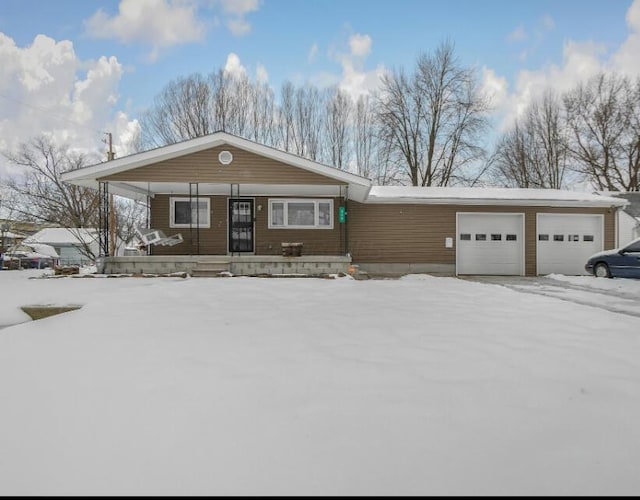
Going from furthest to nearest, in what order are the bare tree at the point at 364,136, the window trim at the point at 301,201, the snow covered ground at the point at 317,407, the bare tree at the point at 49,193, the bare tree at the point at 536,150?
the bare tree at the point at 536,150 → the bare tree at the point at 364,136 → the bare tree at the point at 49,193 → the window trim at the point at 301,201 → the snow covered ground at the point at 317,407

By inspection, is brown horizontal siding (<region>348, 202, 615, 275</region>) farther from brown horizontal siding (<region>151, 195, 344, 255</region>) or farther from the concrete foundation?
the concrete foundation

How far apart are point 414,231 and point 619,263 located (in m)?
5.60

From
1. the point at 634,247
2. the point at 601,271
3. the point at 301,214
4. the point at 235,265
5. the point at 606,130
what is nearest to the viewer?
the point at 634,247

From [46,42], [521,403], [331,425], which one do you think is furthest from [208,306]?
[46,42]

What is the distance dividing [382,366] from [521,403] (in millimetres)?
950

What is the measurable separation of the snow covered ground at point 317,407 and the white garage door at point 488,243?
8.22 metres

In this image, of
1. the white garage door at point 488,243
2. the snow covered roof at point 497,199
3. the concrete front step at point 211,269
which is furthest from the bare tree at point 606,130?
the concrete front step at point 211,269

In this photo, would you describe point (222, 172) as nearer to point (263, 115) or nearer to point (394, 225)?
point (394, 225)

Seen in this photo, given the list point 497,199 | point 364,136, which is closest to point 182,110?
point 364,136

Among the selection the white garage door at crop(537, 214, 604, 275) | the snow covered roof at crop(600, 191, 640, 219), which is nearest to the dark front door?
the white garage door at crop(537, 214, 604, 275)

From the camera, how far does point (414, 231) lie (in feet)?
39.9

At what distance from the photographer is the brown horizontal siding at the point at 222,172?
9922 millimetres

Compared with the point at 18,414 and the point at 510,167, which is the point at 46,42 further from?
the point at 510,167

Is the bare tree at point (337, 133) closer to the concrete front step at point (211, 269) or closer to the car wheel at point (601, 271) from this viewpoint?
the concrete front step at point (211, 269)
